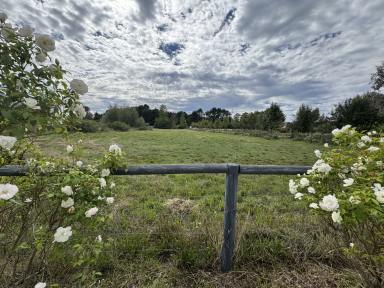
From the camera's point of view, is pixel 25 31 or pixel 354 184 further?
pixel 354 184

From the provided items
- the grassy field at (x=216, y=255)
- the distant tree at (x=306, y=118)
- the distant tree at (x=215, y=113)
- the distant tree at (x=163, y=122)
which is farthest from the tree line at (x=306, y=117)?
the distant tree at (x=215, y=113)

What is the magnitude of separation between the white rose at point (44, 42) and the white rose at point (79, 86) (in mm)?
227

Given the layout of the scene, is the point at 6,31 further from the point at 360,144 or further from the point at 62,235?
the point at 360,144

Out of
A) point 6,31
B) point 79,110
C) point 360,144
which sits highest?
point 6,31

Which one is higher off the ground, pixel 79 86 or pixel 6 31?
pixel 6 31

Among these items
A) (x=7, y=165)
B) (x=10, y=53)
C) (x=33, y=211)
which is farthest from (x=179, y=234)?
(x=10, y=53)

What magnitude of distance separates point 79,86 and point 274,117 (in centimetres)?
3988

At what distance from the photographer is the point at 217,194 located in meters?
5.30

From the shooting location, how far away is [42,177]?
179 cm

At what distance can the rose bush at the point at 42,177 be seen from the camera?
Result: 1.31m

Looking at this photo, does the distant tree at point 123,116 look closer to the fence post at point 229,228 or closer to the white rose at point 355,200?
the fence post at point 229,228

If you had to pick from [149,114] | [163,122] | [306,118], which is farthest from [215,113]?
→ [306,118]

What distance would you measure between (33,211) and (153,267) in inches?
49.9

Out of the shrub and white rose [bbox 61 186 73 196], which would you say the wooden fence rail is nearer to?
white rose [bbox 61 186 73 196]
